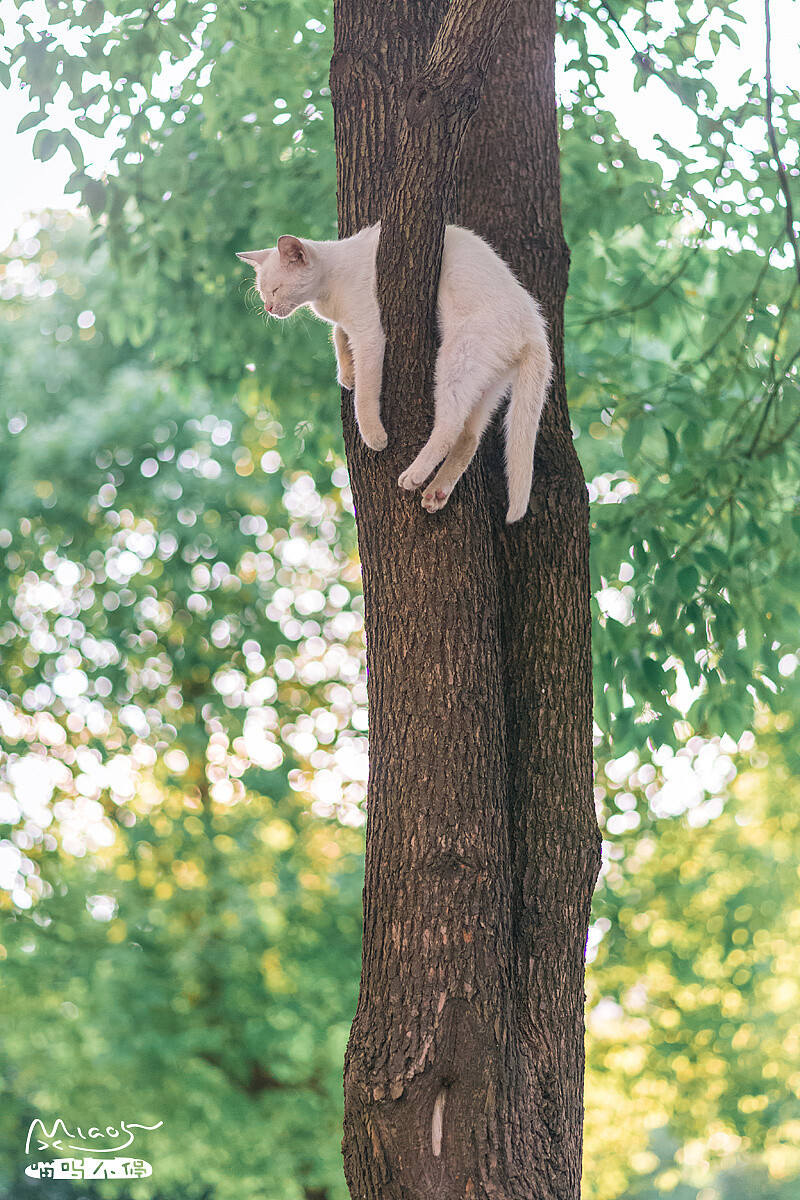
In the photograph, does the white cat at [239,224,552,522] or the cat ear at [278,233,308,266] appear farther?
the cat ear at [278,233,308,266]

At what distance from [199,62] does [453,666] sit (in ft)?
12.5

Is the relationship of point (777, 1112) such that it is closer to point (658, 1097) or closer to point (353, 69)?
point (658, 1097)

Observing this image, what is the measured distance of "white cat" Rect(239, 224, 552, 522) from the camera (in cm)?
242

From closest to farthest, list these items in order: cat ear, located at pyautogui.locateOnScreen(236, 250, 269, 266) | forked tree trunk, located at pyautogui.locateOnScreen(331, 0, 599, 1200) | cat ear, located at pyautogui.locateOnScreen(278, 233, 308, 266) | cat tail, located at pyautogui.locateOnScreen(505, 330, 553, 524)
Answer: forked tree trunk, located at pyautogui.locateOnScreen(331, 0, 599, 1200)
cat tail, located at pyautogui.locateOnScreen(505, 330, 553, 524)
cat ear, located at pyautogui.locateOnScreen(278, 233, 308, 266)
cat ear, located at pyautogui.locateOnScreen(236, 250, 269, 266)

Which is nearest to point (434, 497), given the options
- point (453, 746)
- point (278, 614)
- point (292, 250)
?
point (453, 746)

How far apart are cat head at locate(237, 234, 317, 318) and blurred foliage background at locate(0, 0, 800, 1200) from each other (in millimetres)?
1133

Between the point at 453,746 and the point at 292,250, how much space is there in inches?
67.2

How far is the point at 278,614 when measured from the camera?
8867 millimetres

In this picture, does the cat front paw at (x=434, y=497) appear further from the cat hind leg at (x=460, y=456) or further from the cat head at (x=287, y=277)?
the cat head at (x=287, y=277)

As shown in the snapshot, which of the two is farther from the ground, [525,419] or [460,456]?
[525,419]

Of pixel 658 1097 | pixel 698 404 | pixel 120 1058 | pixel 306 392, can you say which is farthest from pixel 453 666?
pixel 658 1097
